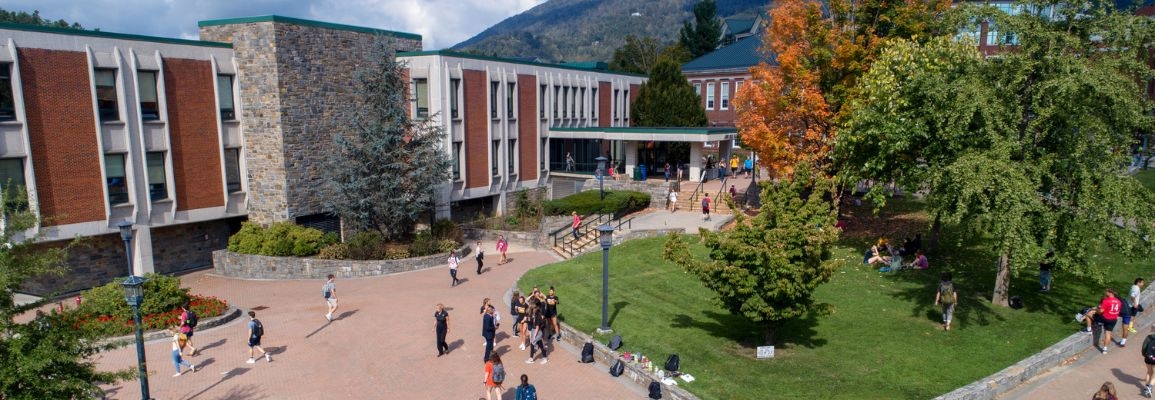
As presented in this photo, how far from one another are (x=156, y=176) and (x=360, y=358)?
15.2 metres

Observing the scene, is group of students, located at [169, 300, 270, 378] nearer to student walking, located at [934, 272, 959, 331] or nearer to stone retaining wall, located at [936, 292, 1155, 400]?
stone retaining wall, located at [936, 292, 1155, 400]

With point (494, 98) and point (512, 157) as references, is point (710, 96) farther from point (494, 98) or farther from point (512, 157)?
point (494, 98)

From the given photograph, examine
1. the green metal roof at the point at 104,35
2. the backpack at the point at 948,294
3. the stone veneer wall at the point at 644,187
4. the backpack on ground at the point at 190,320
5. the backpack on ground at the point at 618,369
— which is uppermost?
the green metal roof at the point at 104,35

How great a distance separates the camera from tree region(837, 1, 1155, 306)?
15016mm

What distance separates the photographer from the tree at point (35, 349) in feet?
28.1

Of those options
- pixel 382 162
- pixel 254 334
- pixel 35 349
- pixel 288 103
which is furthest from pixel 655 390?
pixel 288 103

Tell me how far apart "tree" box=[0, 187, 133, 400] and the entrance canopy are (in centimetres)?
3025

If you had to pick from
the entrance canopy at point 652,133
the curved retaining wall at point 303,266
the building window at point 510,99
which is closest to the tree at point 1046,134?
the curved retaining wall at point 303,266

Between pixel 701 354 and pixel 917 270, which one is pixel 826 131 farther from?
pixel 701 354

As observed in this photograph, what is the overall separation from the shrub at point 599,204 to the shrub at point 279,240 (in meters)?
10.7

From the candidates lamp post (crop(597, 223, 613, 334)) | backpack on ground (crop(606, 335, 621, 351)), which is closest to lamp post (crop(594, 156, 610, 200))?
lamp post (crop(597, 223, 613, 334))

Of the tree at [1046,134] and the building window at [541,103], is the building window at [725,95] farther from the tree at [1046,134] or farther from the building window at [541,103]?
the tree at [1046,134]

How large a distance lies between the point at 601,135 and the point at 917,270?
70.3 feet

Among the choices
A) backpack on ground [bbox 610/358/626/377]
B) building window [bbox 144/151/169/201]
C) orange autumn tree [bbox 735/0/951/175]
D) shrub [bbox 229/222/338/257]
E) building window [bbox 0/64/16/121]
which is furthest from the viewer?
shrub [bbox 229/222/338/257]
